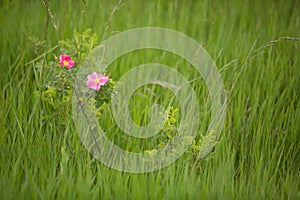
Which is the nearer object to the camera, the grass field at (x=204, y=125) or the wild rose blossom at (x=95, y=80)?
the grass field at (x=204, y=125)

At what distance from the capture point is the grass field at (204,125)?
6.42 ft

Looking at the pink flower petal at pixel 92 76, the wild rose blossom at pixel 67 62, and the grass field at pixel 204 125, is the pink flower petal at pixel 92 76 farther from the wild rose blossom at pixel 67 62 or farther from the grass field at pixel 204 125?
the grass field at pixel 204 125

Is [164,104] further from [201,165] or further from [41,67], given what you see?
[41,67]

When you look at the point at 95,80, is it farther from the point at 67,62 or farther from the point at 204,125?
the point at 204,125

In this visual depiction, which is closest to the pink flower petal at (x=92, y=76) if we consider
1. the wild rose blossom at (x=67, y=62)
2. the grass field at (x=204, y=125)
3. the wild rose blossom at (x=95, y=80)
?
the wild rose blossom at (x=95, y=80)

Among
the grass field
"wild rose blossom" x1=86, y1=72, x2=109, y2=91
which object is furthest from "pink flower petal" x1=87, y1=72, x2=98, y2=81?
the grass field

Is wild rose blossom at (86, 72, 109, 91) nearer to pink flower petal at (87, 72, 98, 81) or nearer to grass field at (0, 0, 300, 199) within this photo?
pink flower petal at (87, 72, 98, 81)

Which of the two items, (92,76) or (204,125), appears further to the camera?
(204,125)

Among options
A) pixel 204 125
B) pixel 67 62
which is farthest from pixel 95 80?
pixel 204 125

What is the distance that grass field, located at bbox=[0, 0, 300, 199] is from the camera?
77.1 inches

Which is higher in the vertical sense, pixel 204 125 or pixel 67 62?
pixel 67 62

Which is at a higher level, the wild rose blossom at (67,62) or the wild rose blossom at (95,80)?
the wild rose blossom at (67,62)

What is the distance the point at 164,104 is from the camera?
8.38 feet

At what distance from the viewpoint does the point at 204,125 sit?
7.95ft
